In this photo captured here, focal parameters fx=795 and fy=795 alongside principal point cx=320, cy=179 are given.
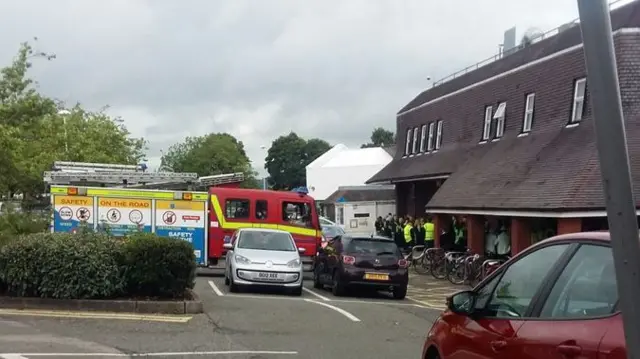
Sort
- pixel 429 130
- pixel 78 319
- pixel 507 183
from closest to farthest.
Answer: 1. pixel 78 319
2. pixel 507 183
3. pixel 429 130

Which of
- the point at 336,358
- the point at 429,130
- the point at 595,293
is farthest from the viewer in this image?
the point at 429,130

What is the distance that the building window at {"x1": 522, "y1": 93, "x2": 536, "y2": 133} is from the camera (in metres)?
26.7

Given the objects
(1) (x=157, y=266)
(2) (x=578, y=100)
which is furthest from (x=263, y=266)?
(2) (x=578, y=100)

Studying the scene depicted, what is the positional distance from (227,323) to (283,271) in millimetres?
5792

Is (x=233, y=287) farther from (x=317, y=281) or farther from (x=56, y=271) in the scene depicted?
(x=56, y=271)

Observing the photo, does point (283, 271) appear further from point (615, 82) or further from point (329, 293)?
point (615, 82)

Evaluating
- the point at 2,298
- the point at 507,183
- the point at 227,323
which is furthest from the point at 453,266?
the point at 2,298

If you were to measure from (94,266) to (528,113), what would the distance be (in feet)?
59.0

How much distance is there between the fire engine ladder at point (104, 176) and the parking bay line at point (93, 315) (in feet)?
37.4

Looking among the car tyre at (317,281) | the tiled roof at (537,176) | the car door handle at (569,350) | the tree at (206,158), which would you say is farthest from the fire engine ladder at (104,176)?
the tree at (206,158)

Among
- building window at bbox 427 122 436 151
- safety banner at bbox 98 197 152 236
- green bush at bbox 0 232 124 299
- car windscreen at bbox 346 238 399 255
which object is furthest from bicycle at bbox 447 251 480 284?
green bush at bbox 0 232 124 299

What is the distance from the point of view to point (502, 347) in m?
4.65

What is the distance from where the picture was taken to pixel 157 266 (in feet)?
43.5

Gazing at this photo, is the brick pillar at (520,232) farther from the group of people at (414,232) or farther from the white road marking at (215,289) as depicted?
the white road marking at (215,289)
